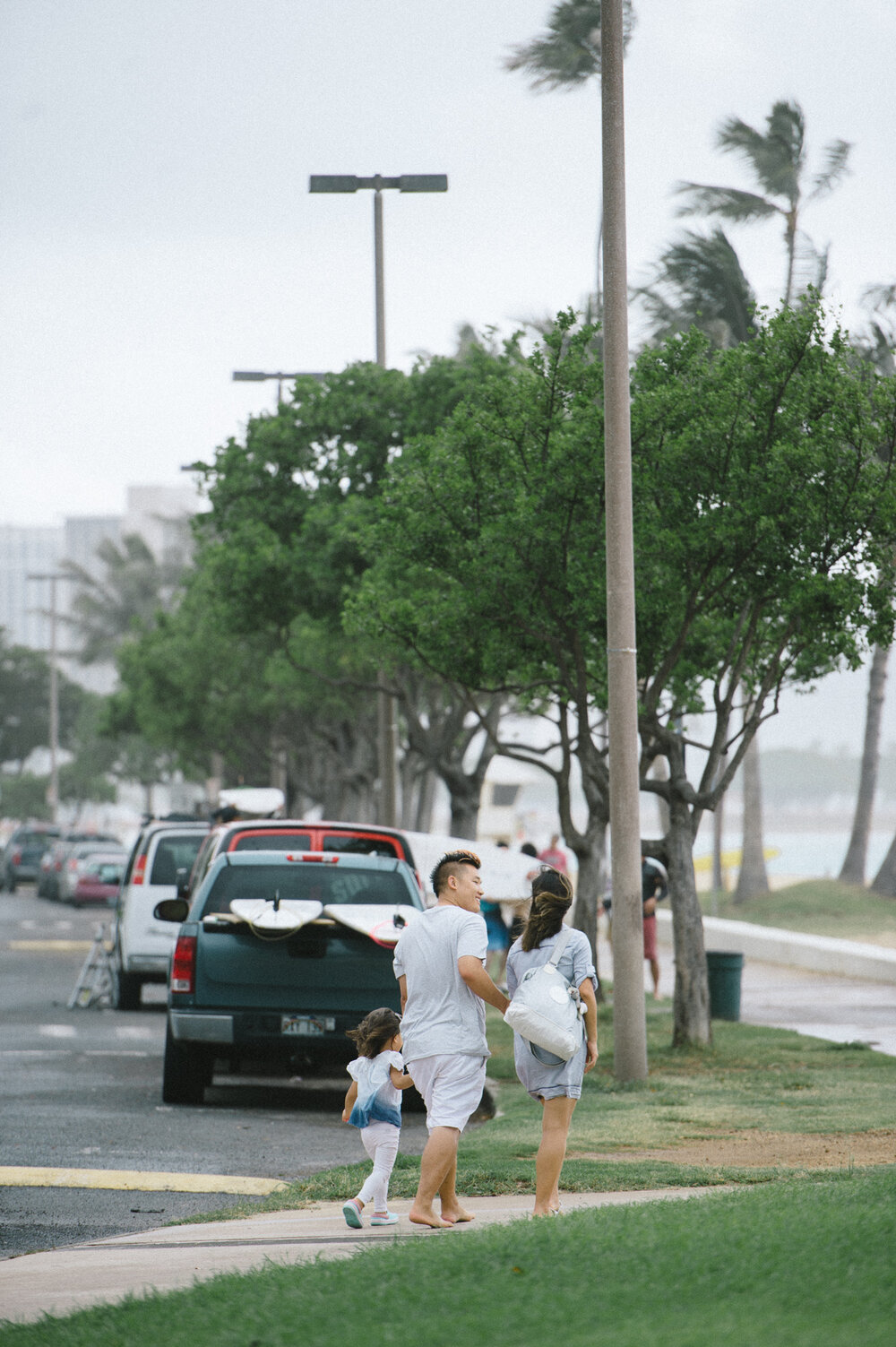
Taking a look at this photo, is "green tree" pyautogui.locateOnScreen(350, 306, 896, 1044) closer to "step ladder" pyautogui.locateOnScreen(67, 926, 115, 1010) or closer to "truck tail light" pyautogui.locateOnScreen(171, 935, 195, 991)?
"truck tail light" pyautogui.locateOnScreen(171, 935, 195, 991)

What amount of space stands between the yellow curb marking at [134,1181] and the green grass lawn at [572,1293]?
2.54 meters

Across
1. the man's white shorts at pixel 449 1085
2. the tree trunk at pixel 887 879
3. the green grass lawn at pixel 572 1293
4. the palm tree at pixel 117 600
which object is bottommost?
the tree trunk at pixel 887 879

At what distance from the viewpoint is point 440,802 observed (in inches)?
6093

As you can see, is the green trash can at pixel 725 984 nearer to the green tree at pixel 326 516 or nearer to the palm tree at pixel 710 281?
the green tree at pixel 326 516

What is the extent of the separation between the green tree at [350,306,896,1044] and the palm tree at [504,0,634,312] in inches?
453

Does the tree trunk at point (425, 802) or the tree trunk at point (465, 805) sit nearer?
the tree trunk at point (465, 805)

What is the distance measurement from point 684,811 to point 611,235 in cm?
469

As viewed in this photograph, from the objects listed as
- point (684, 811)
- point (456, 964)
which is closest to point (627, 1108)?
point (684, 811)

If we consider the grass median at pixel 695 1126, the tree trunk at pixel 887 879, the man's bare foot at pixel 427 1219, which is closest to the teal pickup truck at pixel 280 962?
the grass median at pixel 695 1126

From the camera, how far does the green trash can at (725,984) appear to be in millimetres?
16781

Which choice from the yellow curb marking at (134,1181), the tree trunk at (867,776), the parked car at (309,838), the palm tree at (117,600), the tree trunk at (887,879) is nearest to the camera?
the yellow curb marking at (134,1181)

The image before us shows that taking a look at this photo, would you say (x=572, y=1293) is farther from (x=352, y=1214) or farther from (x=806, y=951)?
(x=806, y=951)

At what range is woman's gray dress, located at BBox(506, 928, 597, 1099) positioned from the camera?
696cm

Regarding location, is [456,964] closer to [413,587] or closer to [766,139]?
[413,587]
